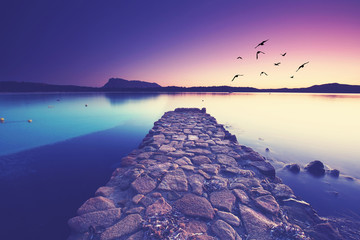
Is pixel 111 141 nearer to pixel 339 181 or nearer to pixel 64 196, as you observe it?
pixel 64 196

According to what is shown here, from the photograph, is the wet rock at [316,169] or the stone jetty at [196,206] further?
the wet rock at [316,169]

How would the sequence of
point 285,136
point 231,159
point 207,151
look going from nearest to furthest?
1. point 231,159
2. point 207,151
3. point 285,136

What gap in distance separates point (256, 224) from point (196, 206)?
0.99 m

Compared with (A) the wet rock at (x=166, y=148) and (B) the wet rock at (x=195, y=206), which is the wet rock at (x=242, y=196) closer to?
(B) the wet rock at (x=195, y=206)

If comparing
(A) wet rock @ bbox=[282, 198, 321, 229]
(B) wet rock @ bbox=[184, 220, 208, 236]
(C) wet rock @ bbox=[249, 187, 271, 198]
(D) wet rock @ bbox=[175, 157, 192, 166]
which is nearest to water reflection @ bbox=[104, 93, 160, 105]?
(D) wet rock @ bbox=[175, 157, 192, 166]

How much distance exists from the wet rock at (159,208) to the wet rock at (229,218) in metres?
0.89

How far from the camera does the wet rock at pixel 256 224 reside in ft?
7.52

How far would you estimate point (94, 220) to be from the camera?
254cm

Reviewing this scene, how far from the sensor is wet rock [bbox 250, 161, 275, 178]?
13.4ft

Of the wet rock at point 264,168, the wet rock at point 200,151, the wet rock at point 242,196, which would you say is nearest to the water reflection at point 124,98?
the wet rock at point 200,151

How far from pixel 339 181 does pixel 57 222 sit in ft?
→ 29.7

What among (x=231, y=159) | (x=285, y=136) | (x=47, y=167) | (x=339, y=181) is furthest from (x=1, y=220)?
(x=285, y=136)

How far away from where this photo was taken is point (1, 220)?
348cm

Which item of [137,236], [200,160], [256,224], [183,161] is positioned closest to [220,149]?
[200,160]
